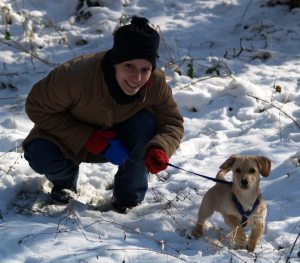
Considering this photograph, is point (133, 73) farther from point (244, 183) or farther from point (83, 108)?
point (244, 183)

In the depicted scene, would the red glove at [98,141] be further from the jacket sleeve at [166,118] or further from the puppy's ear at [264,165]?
the puppy's ear at [264,165]

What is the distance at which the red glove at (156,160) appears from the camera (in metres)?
3.44

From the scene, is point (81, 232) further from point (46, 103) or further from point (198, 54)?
point (198, 54)

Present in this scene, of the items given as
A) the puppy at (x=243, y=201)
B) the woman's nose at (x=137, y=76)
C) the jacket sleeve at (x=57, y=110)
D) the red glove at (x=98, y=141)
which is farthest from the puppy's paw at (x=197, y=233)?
the woman's nose at (x=137, y=76)

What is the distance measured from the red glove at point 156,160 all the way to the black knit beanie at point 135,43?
562mm

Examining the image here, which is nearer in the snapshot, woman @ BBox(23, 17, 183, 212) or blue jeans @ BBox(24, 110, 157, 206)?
woman @ BBox(23, 17, 183, 212)

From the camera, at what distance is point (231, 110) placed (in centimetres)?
571

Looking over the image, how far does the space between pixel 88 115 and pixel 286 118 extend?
7.85ft

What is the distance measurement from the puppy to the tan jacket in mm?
433

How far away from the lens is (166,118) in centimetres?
386

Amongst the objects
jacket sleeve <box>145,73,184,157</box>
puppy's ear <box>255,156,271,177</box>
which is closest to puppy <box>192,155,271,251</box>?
puppy's ear <box>255,156,271,177</box>

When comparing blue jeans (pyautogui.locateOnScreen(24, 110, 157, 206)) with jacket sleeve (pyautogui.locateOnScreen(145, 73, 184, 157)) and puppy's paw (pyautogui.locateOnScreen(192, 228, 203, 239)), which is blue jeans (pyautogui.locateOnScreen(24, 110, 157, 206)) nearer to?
jacket sleeve (pyautogui.locateOnScreen(145, 73, 184, 157))

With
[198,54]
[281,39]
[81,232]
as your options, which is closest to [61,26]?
[198,54]

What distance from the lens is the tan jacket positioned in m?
3.60
